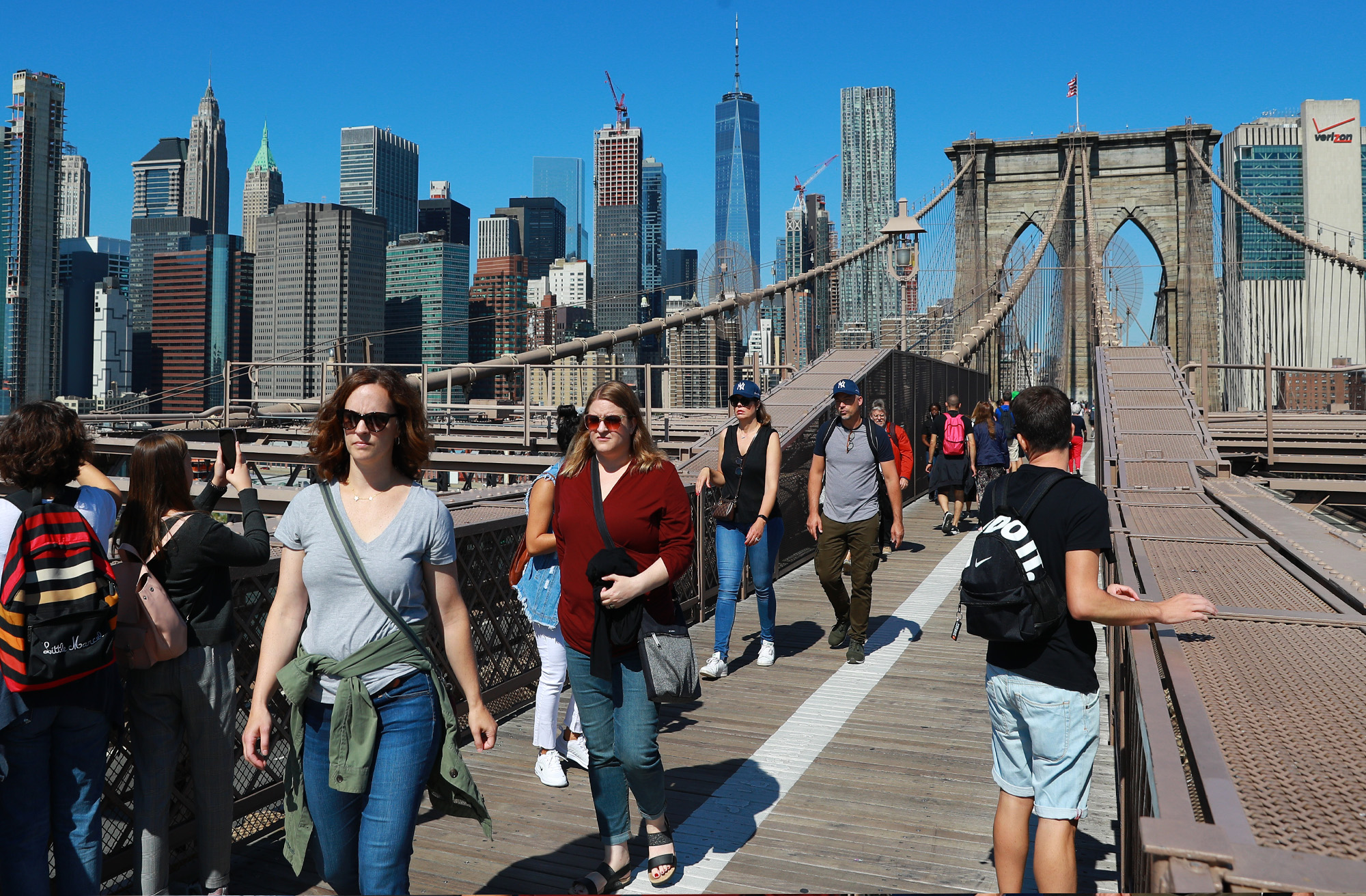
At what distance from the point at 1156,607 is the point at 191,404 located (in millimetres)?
194313

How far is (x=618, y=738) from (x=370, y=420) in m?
1.34

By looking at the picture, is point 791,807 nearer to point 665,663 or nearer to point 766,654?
point 665,663

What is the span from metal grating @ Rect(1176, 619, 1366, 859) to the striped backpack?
8.53 ft

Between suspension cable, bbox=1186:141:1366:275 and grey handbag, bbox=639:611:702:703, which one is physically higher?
suspension cable, bbox=1186:141:1366:275

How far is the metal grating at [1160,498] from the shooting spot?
20.1 feet

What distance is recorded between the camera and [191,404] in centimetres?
17938

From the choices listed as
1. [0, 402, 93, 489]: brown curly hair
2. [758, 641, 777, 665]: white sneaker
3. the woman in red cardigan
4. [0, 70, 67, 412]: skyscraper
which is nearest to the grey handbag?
the woman in red cardigan

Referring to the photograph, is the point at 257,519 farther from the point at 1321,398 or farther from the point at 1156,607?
the point at 1321,398

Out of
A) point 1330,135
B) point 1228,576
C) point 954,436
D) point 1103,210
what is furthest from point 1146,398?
point 1330,135

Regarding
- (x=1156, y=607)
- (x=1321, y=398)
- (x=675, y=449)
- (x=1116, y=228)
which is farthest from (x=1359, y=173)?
(x=1156, y=607)

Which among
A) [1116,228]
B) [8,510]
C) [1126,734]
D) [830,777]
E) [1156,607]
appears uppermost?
[1116,228]

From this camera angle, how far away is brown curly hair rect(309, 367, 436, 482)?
8.83 ft

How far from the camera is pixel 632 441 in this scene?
11.2ft

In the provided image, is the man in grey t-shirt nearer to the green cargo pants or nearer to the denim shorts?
the green cargo pants
